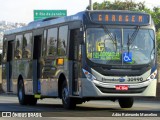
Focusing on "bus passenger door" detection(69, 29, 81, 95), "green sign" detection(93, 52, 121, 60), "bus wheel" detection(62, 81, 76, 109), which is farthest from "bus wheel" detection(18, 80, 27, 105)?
"green sign" detection(93, 52, 121, 60)

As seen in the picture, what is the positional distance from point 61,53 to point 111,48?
7.65ft

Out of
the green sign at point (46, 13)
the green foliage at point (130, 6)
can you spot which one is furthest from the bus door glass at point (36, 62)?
the green foliage at point (130, 6)

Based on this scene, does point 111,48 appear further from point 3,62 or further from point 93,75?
point 3,62

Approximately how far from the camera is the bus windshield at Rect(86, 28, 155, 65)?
21.5 meters

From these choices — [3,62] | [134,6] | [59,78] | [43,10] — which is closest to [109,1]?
[134,6]

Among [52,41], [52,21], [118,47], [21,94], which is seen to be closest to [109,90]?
[118,47]

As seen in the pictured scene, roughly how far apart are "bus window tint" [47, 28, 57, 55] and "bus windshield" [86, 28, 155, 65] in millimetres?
2787

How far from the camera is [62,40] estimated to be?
2334 centimetres

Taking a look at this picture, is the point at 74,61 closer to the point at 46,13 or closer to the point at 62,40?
the point at 62,40

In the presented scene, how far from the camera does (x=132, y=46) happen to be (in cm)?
2177

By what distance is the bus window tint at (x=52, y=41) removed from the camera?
24.2 m

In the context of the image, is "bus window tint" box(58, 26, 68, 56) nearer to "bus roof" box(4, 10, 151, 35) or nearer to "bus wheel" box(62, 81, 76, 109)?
"bus roof" box(4, 10, 151, 35)

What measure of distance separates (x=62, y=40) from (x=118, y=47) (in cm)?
249

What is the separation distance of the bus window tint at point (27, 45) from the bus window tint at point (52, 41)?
2.39 meters
